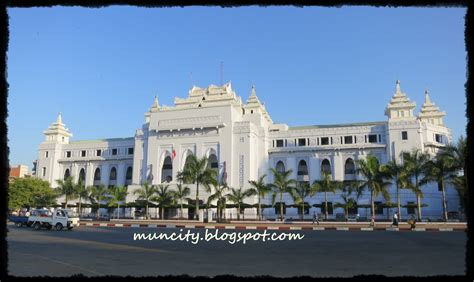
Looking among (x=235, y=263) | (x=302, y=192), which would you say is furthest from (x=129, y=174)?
(x=235, y=263)

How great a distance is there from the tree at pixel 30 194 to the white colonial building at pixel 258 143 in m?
10.6

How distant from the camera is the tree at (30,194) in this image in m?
51.4

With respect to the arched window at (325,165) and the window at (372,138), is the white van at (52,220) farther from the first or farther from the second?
→ the window at (372,138)

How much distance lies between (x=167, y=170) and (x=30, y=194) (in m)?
18.2

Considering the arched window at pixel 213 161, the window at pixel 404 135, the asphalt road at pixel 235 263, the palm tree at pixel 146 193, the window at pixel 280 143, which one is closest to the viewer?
the asphalt road at pixel 235 263

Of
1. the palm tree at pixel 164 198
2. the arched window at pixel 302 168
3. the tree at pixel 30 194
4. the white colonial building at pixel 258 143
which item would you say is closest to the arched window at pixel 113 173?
the white colonial building at pixel 258 143

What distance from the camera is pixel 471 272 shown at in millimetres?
2309

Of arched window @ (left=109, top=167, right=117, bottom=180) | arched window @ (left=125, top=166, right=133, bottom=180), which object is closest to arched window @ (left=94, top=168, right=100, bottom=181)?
arched window @ (left=109, top=167, right=117, bottom=180)

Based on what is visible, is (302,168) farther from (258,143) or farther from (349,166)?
(258,143)

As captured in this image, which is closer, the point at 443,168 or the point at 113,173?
the point at 443,168

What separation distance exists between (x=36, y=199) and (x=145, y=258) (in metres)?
49.3

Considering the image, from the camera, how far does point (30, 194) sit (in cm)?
5231
